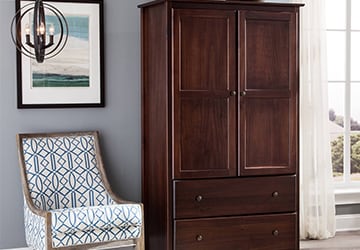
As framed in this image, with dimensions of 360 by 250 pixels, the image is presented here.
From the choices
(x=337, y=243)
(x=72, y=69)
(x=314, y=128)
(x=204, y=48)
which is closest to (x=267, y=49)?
(x=204, y=48)

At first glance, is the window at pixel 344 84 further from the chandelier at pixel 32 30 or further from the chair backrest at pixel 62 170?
the chandelier at pixel 32 30

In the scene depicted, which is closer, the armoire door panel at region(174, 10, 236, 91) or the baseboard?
the armoire door panel at region(174, 10, 236, 91)

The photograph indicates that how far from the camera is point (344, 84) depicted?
215 inches

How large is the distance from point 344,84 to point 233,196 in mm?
1698

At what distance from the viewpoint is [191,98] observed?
4.17m

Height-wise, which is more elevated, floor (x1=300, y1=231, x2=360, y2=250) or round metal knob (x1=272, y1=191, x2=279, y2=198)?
round metal knob (x1=272, y1=191, x2=279, y2=198)

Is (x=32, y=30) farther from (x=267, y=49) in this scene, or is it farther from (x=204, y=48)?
(x=267, y=49)

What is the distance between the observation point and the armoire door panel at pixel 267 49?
4.29 meters

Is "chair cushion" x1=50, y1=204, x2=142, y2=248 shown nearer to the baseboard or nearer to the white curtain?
the white curtain

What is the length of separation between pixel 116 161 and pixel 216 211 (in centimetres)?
86

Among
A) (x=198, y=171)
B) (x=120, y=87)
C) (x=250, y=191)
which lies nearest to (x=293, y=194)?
(x=250, y=191)

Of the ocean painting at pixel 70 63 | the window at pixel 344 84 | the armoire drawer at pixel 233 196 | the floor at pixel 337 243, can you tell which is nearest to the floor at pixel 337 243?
the floor at pixel 337 243

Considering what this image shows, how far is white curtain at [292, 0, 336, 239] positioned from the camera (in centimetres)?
510

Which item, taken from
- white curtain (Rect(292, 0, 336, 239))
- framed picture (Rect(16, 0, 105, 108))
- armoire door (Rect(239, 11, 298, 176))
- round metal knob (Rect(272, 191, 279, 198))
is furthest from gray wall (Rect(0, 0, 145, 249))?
white curtain (Rect(292, 0, 336, 239))
